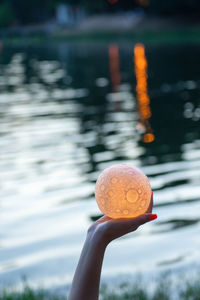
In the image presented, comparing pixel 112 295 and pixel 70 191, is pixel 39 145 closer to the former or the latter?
pixel 70 191

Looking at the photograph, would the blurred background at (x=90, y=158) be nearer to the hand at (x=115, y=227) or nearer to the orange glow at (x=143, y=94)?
the orange glow at (x=143, y=94)

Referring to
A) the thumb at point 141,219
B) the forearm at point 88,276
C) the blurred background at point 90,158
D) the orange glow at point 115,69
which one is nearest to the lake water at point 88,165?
the blurred background at point 90,158

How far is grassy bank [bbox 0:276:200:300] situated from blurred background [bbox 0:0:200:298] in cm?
63

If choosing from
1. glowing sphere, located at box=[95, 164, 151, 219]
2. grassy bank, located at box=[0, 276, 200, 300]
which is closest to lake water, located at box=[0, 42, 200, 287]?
grassy bank, located at box=[0, 276, 200, 300]

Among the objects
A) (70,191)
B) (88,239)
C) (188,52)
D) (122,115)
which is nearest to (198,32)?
(188,52)

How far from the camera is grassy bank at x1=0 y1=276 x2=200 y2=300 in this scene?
5.46 metres

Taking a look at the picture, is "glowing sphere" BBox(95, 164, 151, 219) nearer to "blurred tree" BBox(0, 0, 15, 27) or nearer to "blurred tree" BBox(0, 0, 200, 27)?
"blurred tree" BBox(0, 0, 200, 27)

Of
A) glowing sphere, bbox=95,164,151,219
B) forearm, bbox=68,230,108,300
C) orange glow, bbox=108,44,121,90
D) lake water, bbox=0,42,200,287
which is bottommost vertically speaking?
lake water, bbox=0,42,200,287

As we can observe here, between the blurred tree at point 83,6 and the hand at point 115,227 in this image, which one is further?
the blurred tree at point 83,6

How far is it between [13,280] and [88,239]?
4.66 metres

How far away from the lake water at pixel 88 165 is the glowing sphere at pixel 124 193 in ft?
13.0

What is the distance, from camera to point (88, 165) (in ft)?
43.0

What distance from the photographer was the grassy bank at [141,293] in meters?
5.46

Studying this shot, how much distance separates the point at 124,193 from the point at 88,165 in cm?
1012
